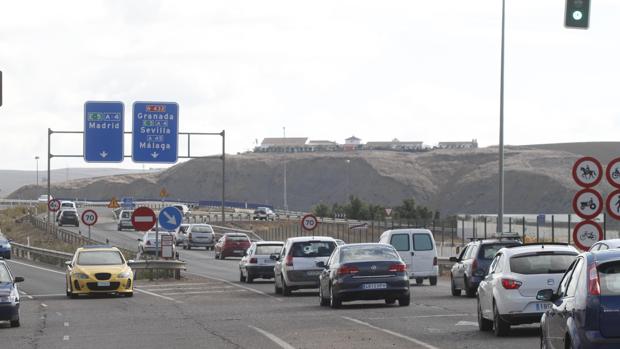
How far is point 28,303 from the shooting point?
116 ft

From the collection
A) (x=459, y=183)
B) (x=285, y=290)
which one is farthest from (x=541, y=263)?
(x=459, y=183)

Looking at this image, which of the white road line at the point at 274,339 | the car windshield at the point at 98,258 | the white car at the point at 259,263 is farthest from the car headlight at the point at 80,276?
the white road line at the point at 274,339

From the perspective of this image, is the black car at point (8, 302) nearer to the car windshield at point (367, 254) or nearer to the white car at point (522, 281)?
the car windshield at point (367, 254)

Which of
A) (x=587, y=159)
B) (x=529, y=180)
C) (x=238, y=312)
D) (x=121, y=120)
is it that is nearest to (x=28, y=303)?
(x=238, y=312)

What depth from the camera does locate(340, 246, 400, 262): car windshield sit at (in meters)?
30.2

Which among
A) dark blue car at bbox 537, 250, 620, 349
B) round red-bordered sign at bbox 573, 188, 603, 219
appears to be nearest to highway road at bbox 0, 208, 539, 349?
round red-bordered sign at bbox 573, 188, 603, 219

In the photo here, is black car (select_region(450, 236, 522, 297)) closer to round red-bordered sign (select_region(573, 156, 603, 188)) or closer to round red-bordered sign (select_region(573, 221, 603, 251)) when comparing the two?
round red-bordered sign (select_region(573, 221, 603, 251))

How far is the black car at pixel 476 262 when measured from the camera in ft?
111

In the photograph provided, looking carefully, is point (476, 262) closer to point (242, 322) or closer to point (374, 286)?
point (374, 286)

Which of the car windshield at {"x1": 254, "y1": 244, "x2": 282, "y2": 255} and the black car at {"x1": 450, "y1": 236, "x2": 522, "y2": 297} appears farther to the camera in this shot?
the car windshield at {"x1": 254, "y1": 244, "x2": 282, "y2": 255}

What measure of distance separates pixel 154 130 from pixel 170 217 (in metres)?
17.0

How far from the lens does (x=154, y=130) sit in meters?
59.7

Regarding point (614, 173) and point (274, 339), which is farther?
point (614, 173)

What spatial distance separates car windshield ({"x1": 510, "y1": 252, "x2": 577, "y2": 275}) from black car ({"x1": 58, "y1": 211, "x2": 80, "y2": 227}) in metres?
82.8
